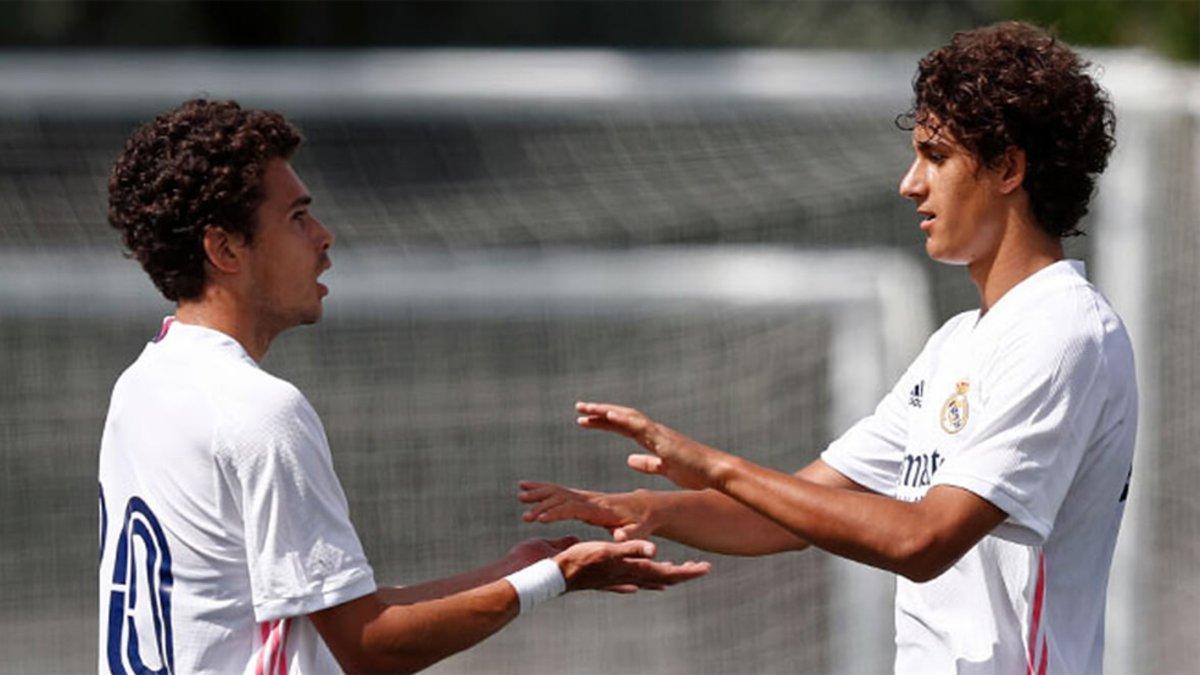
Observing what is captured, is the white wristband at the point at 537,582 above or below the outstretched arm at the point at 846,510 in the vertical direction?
below

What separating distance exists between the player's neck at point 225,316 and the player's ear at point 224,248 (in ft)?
0.13

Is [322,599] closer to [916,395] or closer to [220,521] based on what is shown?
[220,521]

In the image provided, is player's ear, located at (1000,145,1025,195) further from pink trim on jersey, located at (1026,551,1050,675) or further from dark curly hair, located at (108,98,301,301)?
dark curly hair, located at (108,98,301,301)

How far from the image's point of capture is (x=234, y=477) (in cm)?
284

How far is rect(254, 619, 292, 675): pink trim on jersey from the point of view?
2.88m

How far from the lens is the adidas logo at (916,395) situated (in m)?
3.29

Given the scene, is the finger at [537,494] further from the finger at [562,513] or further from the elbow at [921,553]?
the elbow at [921,553]

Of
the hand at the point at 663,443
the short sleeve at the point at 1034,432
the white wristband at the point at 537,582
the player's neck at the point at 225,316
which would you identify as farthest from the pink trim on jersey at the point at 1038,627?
the player's neck at the point at 225,316

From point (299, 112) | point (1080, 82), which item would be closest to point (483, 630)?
point (1080, 82)

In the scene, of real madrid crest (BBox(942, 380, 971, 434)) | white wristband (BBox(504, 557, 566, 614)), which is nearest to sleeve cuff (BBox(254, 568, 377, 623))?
white wristband (BBox(504, 557, 566, 614))

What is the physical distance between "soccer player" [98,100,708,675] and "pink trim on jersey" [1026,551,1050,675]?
0.68 meters

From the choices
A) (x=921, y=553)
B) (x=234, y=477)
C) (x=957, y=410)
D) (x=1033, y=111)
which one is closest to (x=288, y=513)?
(x=234, y=477)

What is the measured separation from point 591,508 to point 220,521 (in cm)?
82

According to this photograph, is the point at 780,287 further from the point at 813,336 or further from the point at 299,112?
the point at 299,112
